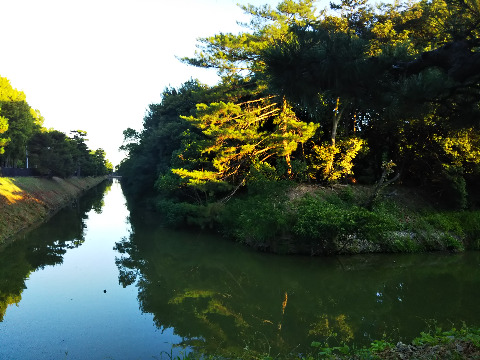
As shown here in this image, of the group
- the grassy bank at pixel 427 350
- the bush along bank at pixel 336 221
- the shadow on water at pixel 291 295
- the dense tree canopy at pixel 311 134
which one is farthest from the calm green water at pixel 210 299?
the dense tree canopy at pixel 311 134

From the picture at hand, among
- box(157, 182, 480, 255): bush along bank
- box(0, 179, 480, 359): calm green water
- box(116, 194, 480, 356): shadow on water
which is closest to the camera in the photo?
box(0, 179, 480, 359): calm green water

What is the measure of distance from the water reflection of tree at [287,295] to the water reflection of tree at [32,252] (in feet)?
9.60

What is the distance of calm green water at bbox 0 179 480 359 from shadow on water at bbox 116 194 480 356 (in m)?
0.03

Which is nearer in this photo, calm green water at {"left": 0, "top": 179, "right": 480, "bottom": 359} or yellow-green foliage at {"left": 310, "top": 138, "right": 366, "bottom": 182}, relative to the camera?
calm green water at {"left": 0, "top": 179, "right": 480, "bottom": 359}

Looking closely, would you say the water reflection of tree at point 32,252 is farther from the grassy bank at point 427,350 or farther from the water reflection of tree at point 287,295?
the grassy bank at point 427,350

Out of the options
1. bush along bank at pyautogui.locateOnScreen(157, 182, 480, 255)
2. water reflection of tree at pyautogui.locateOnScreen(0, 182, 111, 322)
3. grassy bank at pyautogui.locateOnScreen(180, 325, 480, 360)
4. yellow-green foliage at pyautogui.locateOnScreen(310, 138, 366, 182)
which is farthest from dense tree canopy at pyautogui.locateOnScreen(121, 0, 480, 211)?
grassy bank at pyautogui.locateOnScreen(180, 325, 480, 360)

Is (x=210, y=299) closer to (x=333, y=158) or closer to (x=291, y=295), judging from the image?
(x=291, y=295)

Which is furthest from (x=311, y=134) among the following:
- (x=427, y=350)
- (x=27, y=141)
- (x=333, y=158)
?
(x=27, y=141)

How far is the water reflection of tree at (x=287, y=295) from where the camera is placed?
291 inches

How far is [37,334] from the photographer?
7.13m

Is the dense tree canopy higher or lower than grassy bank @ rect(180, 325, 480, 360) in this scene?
higher

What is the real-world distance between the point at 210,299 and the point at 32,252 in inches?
371

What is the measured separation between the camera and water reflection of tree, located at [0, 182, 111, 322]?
10.2m

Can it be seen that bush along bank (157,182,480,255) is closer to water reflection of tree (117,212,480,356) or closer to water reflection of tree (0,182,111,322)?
water reflection of tree (117,212,480,356)
